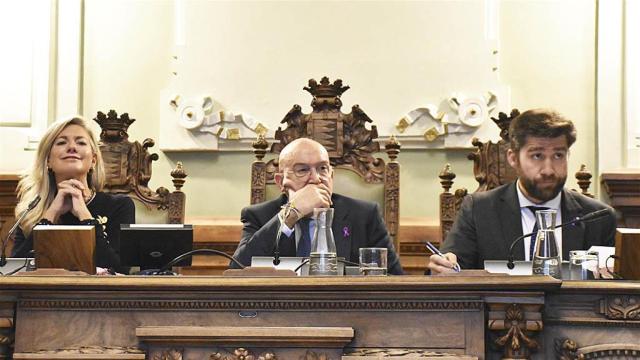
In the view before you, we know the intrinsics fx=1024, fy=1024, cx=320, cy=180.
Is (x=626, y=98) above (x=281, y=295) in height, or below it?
above

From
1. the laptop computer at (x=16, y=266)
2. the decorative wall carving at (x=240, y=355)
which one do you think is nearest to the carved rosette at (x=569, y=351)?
the decorative wall carving at (x=240, y=355)

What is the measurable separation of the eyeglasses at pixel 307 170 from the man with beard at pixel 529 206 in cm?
50

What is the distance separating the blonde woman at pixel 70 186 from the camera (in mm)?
3748

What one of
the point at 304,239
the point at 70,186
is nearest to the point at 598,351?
the point at 304,239

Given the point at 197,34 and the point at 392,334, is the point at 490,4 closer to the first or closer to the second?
the point at 197,34

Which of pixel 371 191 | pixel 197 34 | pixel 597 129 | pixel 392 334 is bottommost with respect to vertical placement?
pixel 392 334

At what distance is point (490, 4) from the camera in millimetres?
5062

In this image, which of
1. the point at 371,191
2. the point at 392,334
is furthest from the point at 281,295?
the point at 371,191

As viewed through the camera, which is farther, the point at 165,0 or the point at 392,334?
the point at 165,0

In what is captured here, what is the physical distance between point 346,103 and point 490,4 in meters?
0.86

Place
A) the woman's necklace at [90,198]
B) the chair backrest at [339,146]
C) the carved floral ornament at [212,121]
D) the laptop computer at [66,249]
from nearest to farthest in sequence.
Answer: the laptop computer at [66,249] < the woman's necklace at [90,198] < the chair backrest at [339,146] < the carved floral ornament at [212,121]

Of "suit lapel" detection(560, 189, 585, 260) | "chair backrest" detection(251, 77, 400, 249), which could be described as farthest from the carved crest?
"suit lapel" detection(560, 189, 585, 260)

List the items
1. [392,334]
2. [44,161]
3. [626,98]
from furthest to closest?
[626,98] < [44,161] < [392,334]

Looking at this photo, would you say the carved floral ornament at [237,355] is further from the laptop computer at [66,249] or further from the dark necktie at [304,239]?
the dark necktie at [304,239]
